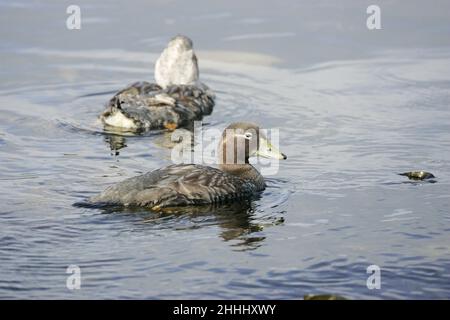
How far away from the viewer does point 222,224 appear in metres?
10.4

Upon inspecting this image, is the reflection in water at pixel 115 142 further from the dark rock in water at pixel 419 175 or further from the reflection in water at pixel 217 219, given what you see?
the dark rock in water at pixel 419 175

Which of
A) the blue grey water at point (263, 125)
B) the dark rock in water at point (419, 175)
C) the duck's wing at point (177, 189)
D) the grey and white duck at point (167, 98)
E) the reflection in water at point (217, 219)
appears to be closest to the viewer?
the blue grey water at point (263, 125)

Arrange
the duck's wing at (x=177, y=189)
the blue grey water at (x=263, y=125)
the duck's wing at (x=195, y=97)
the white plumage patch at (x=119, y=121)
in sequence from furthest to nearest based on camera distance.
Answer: the duck's wing at (x=195, y=97) → the white plumage patch at (x=119, y=121) → the duck's wing at (x=177, y=189) → the blue grey water at (x=263, y=125)

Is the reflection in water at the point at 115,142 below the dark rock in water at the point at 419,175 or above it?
above

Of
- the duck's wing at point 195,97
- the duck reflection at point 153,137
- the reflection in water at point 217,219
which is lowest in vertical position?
→ the reflection in water at point 217,219

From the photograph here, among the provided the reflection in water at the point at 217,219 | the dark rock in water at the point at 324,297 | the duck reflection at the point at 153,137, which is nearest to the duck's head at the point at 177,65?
the duck reflection at the point at 153,137

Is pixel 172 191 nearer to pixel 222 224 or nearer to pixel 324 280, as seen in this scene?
pixel 222 224

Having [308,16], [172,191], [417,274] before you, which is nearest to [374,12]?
[308,16]

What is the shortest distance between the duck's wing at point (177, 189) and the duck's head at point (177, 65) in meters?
4.97

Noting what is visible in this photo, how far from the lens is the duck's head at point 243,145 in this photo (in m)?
11.9

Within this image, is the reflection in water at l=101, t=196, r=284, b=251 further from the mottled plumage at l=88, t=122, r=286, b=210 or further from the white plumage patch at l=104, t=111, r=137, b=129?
the white plumage patch at l=104, t=111, r=137, b=129

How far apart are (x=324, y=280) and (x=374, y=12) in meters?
11.0

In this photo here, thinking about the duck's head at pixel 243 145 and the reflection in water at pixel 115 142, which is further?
the reflection in water at pixel 115 142

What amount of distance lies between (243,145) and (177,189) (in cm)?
132
